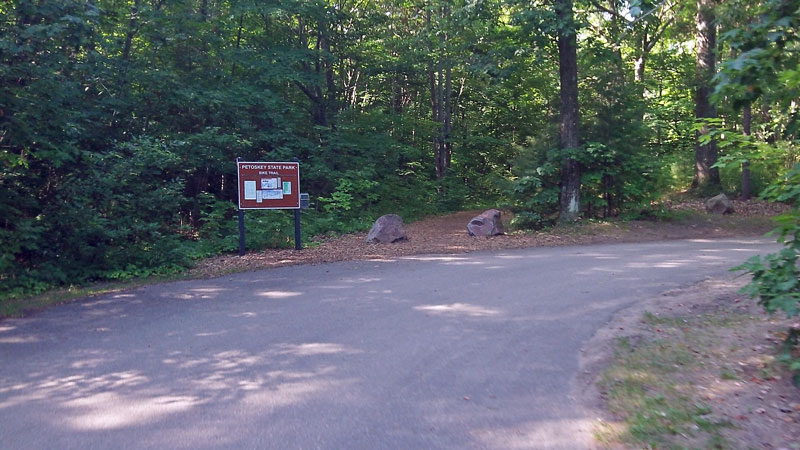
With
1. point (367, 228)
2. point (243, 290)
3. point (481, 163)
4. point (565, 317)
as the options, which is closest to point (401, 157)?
point (481, 163)

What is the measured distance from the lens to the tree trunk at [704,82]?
76.2 ft

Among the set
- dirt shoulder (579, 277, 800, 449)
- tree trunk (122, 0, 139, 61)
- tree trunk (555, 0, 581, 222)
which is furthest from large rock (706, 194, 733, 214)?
tree trunk (122, 0, 139, 61)

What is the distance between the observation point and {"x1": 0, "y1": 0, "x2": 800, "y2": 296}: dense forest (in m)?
11.3

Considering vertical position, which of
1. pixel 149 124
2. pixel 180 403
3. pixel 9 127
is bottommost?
pixel 180 403

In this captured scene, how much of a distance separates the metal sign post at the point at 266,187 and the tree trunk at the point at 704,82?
45.5ft

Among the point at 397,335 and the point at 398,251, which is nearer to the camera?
the point at 397,335

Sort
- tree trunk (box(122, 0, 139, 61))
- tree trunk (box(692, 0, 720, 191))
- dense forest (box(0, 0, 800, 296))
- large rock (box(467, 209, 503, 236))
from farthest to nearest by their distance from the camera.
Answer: tree trunk (box(692, 0, 720, 191)) < tree trunk (box(122, 0, 139, 61)) < large rock (box(467, 209, 503, 236)) < dense forest (box(0, 0, 800, 296))

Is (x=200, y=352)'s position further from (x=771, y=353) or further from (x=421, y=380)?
(x=771, y=353)

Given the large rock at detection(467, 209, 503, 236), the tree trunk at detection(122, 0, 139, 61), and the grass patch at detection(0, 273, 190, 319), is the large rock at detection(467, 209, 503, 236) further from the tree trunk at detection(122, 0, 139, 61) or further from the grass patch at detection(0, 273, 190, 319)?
the tree trunk at detection(122, 0, 139, 61)

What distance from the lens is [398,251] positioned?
16250 mm

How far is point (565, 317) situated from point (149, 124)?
15.3 meters

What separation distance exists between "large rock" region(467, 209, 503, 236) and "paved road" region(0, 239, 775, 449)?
244 inches

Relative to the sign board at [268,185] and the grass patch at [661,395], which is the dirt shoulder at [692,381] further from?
the sign board at [268,185]

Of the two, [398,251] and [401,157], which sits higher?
[401,157]
